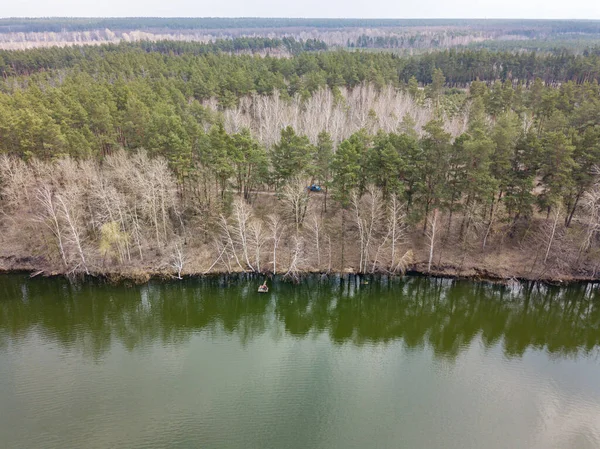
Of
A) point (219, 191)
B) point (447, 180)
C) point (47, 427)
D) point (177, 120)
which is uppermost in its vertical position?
point (177, 120)

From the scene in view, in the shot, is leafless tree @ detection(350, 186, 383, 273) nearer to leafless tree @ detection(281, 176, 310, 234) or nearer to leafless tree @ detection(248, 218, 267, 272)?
leafless tree @ detection(281, 176, 310, 234)

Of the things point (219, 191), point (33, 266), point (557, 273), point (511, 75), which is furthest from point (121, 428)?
point (511, 75)

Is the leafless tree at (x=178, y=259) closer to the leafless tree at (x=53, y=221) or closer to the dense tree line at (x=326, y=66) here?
the leafless tree at (x=53, y=221)

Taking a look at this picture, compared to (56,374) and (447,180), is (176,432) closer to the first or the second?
(56,374)

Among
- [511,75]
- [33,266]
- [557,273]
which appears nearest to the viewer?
[557,273]

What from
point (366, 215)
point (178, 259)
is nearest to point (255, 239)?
point (178, 259)

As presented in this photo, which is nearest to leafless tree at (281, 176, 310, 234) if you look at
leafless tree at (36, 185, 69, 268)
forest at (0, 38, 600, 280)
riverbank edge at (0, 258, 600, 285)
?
forest at (0, 38, 600, 280)

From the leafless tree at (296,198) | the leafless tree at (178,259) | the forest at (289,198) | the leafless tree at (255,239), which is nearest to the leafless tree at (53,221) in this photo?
the forest at (289,198)
